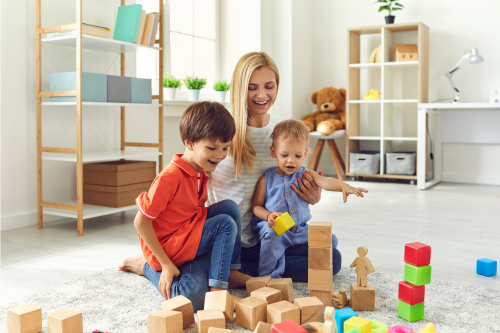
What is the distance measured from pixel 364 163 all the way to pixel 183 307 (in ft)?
10.1

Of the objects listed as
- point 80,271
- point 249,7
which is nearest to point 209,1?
point 249,7

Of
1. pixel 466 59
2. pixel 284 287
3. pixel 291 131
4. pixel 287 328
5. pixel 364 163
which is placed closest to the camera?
pixel 287 328

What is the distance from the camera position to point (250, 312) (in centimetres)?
119

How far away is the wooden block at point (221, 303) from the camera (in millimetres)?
1225

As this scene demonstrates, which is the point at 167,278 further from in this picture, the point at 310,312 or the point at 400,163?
the point at 400,163

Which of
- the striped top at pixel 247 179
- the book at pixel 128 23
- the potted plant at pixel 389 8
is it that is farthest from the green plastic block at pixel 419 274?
the potted plant at pixel 389 8

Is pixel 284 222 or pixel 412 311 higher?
pixel 284 222

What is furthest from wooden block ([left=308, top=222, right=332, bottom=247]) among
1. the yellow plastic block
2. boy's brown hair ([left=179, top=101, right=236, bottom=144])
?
boy's brown hair ([left=179, top=101, right=236, bottom=144])

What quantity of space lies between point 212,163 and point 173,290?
379 mm

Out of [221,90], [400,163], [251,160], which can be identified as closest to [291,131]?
[251,160]

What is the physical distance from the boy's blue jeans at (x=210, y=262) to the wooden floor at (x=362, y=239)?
1.65ft

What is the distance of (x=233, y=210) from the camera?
148cm

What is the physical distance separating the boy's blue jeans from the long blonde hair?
167 millimetres

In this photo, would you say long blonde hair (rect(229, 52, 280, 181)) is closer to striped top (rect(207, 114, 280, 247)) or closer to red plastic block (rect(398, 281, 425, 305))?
striped top (rect(207, 114, 280, 247))
